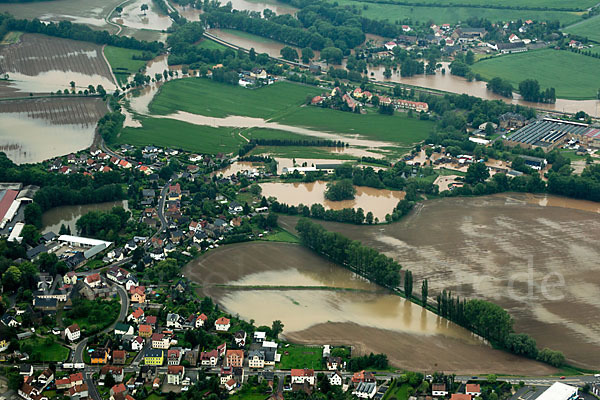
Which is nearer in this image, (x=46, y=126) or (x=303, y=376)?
(x=303, y=376)

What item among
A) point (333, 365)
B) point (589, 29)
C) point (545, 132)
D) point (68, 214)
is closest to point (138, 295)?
point (333, 365)

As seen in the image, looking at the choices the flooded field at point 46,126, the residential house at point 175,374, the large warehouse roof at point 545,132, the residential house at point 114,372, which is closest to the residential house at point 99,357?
the residential house at point 114,372

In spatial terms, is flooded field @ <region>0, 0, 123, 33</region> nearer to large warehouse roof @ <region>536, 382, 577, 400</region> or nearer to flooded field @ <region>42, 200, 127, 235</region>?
flooded field @ <region>42, 200, 127, 235</region>

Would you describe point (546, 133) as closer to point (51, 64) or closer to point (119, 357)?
point (119, 357)

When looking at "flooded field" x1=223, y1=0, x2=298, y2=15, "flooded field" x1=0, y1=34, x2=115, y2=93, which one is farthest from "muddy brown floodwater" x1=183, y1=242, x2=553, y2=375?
"flooded field" x1=223, y1=0, x2=298, y2=15

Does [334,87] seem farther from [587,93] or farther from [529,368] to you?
[529,368]

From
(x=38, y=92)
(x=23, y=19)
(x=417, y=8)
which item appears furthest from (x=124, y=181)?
Answer: (x=417, y=8)
